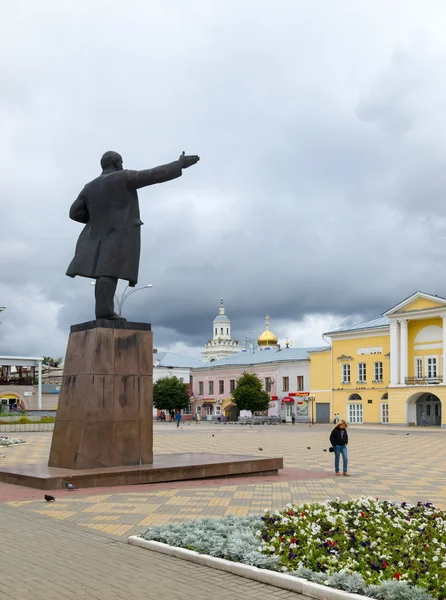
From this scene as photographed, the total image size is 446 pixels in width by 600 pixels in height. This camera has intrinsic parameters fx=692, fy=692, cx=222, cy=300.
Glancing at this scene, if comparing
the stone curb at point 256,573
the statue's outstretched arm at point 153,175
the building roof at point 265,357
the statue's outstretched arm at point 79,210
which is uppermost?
the statue's outstretched arm at point 153,175

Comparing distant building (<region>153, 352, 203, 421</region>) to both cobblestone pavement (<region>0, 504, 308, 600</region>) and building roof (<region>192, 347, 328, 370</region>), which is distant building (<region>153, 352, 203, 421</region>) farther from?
cobblestone pavement (<region>0, 504, 308, 600</region>)

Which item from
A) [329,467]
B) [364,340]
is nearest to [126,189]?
[329,467]

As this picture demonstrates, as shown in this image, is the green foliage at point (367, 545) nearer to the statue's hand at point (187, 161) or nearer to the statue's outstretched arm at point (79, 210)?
the statue's hand at point (187, 161)

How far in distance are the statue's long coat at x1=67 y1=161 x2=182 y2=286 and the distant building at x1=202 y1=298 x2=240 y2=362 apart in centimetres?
10220

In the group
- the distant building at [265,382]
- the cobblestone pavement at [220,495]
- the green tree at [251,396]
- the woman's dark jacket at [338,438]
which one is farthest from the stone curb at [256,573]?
the distant building at [265,382]

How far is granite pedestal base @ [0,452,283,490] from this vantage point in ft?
36.0

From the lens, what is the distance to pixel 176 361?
8144cm

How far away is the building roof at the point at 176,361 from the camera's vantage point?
263 feet

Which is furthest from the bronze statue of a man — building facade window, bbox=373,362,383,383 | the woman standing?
building facade window, bbox=373,362,383,383

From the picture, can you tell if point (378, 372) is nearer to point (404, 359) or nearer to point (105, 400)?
point (404, 359)

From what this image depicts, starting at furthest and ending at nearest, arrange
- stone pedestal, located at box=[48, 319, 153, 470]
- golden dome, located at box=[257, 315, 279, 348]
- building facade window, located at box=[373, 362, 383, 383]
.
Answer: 1. golden dome, located at box=[257, 315, 279, 348]
2. building facade window, located at box=[373, 362, 383, 383]
3. stone pedestal, located at box=[48, 319, 153, 470]

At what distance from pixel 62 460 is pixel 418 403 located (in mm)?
42066

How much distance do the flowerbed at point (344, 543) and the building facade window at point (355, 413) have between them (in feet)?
156

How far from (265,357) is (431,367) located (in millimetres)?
22821
